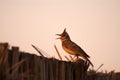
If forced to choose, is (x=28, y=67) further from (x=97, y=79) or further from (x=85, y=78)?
(x=97, y=79)

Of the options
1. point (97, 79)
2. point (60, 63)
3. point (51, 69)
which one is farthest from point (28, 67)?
point (97, 79)

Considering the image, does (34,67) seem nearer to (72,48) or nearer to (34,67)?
(34,67)

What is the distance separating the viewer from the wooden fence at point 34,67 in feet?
8.76

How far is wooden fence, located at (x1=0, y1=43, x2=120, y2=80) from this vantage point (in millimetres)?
2670

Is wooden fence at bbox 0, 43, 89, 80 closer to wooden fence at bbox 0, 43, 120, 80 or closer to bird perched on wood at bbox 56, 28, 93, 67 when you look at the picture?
wooden fence at bbox 0, 43, 120, 80

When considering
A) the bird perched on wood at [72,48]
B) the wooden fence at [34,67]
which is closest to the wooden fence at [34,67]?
the wooden fence at [34,67]

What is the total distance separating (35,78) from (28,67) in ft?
0.59

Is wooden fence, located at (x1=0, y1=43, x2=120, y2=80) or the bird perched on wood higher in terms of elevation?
the bird perched on wood

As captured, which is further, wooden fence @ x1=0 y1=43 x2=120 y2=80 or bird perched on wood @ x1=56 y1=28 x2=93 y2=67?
bird perched on wood @ x1=56 y1=28 x2=93 y2=67

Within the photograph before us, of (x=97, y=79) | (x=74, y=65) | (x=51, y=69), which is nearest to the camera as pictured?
(x=51, y=69)

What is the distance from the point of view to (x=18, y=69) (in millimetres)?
2914

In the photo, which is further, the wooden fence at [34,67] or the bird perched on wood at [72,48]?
the bird perched on wood at [72,48]

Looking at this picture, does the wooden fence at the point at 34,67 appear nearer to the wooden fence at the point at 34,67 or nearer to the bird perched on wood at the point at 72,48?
the wooden fence at the point at 34,67

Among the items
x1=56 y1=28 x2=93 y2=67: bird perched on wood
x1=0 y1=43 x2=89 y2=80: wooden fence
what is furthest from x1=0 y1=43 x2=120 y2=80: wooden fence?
x1=56 y1=28 x2=93 y2=67: bird perched on wood
